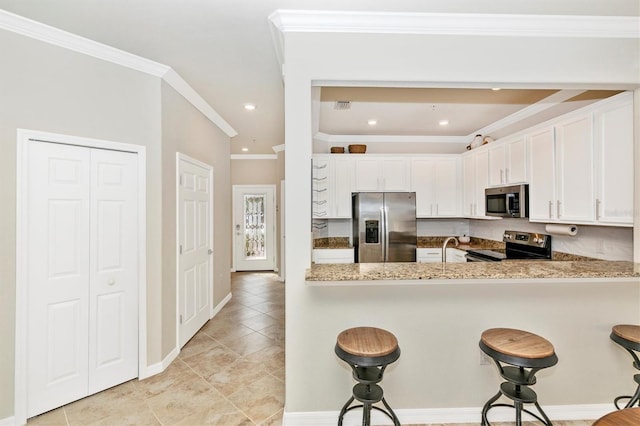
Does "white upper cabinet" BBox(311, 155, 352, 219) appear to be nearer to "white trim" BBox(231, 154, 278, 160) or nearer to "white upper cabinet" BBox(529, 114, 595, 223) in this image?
"white upper cabinet" BBox(529, 114, 595, 223)

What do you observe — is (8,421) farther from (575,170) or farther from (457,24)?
(575,170)

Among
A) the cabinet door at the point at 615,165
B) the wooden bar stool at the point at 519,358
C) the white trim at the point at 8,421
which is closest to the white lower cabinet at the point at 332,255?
the wooden bar stool at the point at 519,358

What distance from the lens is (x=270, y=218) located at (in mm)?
6691

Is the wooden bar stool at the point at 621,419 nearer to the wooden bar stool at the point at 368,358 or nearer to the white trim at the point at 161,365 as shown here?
the wooden bar stool at the point at 368,358

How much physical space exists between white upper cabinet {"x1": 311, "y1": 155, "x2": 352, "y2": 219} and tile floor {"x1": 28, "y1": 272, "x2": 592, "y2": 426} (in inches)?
71.1

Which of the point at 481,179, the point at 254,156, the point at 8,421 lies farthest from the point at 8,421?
the point at 254,156

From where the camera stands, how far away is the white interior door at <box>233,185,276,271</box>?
669cm

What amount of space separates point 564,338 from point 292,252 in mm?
1991

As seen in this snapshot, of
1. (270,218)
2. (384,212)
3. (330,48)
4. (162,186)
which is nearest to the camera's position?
(330,48)

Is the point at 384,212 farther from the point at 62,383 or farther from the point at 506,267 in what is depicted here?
the point at 62,383

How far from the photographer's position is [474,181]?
4168 millimetres

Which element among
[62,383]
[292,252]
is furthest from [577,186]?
[62,383]

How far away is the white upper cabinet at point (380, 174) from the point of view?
446 centimetres

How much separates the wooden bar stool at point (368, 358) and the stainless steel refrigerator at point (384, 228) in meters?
2.46
